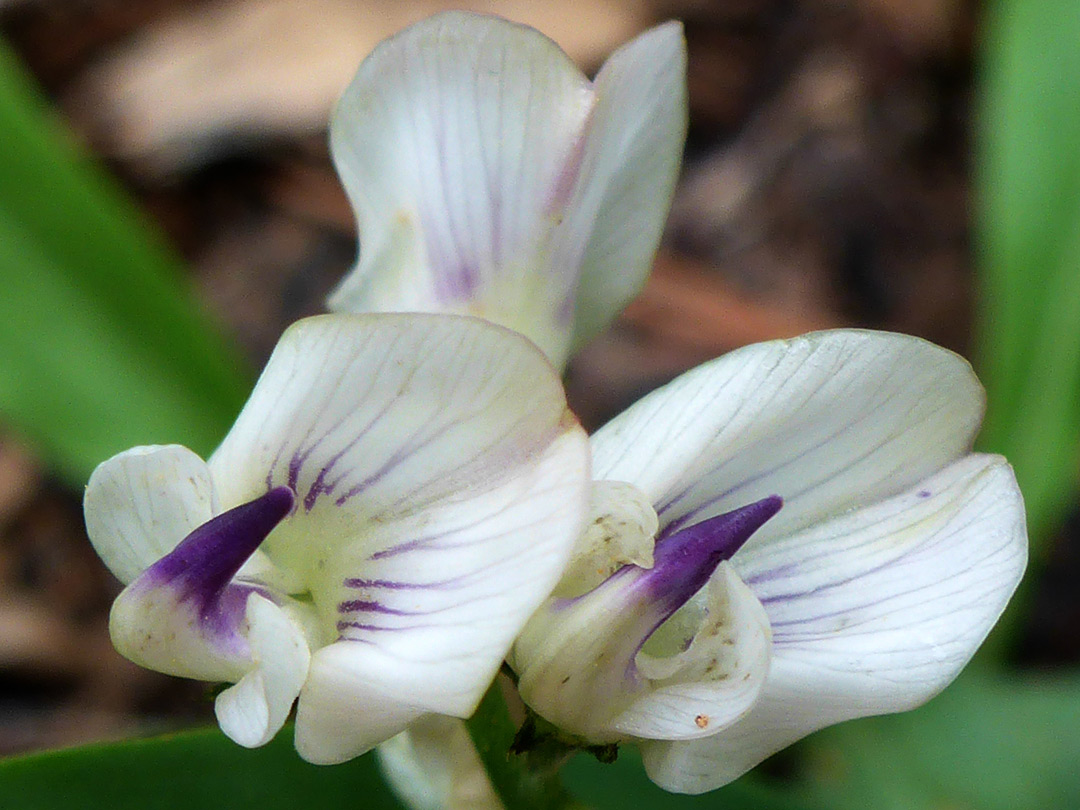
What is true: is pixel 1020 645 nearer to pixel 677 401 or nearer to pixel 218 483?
pixel 677 401

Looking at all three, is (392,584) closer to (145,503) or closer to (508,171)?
(145,503)

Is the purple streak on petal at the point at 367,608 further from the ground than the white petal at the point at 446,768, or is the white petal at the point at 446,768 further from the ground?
the purple streak on petal at the point at 367,608

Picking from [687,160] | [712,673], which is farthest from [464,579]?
[687,160]

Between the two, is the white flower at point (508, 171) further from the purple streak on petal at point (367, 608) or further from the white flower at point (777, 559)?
the purple streak on petal at point (367, 608)

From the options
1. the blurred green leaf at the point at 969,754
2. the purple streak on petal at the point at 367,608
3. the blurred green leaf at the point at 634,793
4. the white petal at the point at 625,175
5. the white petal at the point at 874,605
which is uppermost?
the white petal at the point at 625,175

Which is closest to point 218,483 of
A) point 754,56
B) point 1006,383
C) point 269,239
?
point 1006,383

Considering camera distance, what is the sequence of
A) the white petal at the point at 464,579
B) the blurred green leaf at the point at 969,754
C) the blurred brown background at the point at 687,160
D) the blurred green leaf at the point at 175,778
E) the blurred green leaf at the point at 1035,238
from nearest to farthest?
the white petal at the point at 464,579, the blurred green leaf at the point at 175,778, the blurred green leaf at the point at 969,754, the blurred green leaf at the point at 1035,238, the blurred brown background at the point at 687,160

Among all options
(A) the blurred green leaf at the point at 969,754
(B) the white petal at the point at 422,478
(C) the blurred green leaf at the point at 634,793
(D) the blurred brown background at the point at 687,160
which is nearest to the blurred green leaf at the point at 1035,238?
(A) the blurred green leaf at the point at 969,754
